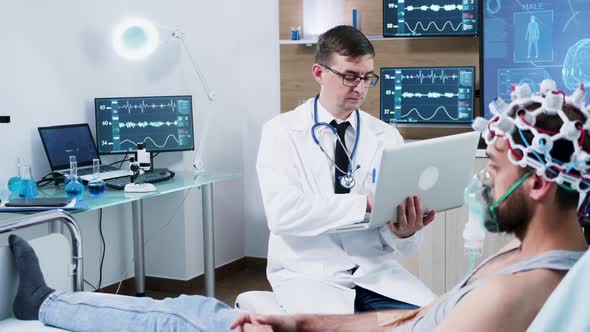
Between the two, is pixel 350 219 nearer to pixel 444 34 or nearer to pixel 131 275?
pixel 444 34

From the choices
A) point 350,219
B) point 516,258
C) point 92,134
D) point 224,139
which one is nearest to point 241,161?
point 224,139

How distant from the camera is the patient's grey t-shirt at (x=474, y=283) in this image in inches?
54.2

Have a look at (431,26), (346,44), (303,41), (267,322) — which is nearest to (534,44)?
(431,26)

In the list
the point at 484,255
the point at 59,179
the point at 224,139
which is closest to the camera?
the point at 59,179

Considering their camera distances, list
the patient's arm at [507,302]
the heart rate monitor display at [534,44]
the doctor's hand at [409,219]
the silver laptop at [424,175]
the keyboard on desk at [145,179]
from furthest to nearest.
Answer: the heart rate monitor display at [534,44] < the keyboard on desk at [145,179] < the doctor's hand at [409,219] < the silver laptop at [424,175] < the patient's arm at [507,302]

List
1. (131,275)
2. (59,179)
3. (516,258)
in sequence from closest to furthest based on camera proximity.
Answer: (516,258)
(59,179)
(131,275)

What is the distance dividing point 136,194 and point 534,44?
190cm

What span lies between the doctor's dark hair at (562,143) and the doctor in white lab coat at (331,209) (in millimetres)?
774

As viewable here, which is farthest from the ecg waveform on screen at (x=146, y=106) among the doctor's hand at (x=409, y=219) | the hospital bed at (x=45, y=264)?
the doctor's hand at (x=409, y=219)

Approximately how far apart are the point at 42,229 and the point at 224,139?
4.16 feet

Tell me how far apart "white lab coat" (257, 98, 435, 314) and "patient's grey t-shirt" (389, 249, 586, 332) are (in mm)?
527

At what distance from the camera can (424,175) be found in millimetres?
2146

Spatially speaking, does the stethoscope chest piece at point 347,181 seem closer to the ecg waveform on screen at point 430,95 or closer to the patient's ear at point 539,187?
the patient's ear at point 539,187

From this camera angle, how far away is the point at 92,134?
3.81 metres
